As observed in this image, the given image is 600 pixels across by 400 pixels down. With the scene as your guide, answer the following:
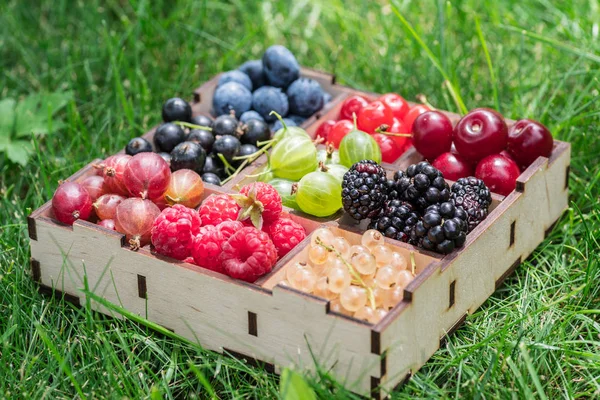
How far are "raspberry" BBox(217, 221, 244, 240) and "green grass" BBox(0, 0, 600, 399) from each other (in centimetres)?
36

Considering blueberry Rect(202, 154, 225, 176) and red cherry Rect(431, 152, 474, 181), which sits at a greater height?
red cherry Rect(431, 152, 474, 181)

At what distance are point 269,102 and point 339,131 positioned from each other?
35cm

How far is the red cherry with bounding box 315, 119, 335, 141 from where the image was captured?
369cm

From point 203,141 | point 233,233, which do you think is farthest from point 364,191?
point 203,141

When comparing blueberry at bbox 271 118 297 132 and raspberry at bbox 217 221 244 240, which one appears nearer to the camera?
raspberry at bbox 217 221 244 240

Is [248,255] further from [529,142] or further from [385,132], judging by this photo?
[529,142]

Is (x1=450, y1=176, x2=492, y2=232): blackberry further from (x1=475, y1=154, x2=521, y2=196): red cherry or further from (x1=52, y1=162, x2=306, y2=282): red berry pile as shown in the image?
(x1=52, y1=162, x2=306, y2=282): red berry pile

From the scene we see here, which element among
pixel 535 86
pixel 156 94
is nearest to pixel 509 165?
pixel 535 86

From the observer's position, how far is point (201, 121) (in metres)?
3.67

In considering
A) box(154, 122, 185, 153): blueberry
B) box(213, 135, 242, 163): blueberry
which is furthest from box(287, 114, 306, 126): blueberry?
box(154, 122, 185, 153): blueberry

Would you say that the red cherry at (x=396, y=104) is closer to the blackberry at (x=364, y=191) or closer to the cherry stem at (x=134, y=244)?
the blackberry at (x=364, y=191)

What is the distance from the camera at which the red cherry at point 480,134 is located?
3.28 m

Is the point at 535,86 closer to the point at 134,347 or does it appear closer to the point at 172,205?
the point at 172,205

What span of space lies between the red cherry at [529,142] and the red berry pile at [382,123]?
1.24ft
